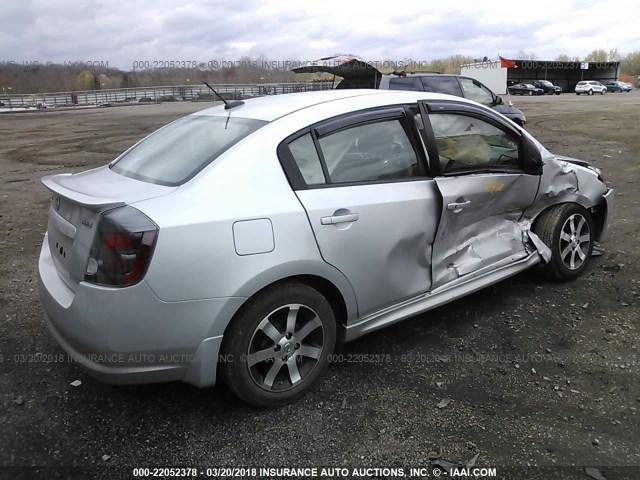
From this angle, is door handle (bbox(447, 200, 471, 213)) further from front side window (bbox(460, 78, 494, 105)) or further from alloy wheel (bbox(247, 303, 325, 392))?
front side window (bbox(460, 78, 494, 105))

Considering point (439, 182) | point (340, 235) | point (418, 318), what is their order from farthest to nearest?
point (418, 318), point (439, 182), point (340, 235)

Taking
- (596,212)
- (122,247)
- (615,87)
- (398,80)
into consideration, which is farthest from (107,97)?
(615,87)

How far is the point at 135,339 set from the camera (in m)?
2.35

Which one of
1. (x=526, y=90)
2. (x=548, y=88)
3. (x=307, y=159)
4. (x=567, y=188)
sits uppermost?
(x=548, y=88)

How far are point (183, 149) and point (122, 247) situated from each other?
937 mm

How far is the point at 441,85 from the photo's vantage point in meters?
11.6

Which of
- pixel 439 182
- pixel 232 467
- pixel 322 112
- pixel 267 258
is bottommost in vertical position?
pixel 232 467

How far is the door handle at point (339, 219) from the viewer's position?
274 centimetres

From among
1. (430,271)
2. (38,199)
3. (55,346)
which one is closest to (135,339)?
(55,346)

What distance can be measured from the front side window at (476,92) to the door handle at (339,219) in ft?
33.2

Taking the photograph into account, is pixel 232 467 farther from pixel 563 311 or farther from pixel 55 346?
pixel 563 311

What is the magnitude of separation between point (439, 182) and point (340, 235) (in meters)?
0.89

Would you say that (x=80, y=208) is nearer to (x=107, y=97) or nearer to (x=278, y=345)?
(x=278, y=345)

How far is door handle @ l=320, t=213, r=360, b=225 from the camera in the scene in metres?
2.74
